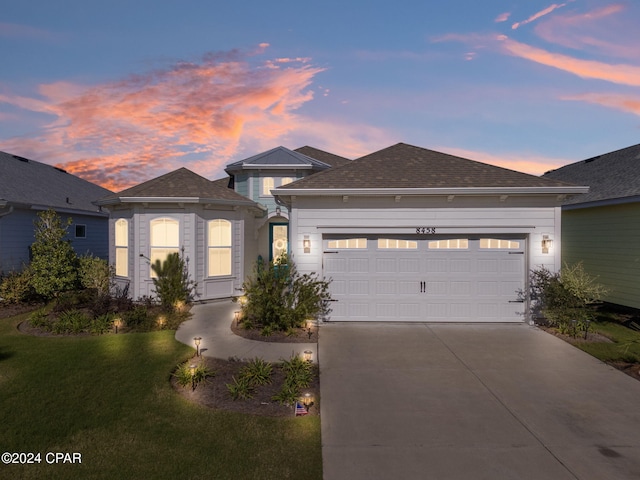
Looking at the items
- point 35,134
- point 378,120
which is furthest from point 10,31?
point 378,120

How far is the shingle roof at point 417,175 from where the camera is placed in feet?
30.0

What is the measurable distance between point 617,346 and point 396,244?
5466 millimetres

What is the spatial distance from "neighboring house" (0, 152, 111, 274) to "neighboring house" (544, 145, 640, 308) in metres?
20.4

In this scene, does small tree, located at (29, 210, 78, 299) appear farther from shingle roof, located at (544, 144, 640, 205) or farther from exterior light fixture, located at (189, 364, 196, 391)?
shingle roof, located at (544, 144, 640, 205)

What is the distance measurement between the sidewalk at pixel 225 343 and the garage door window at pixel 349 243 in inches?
116

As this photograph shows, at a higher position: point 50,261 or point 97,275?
point 50,261

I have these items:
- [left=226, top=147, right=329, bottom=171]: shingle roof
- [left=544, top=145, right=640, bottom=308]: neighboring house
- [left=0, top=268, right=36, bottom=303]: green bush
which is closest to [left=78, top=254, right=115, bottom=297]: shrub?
[left=0, top=268, right=36, bottom=303]: green bush

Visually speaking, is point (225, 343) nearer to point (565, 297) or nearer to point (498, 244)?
point (498, 244)

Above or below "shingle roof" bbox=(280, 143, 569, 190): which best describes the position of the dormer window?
above

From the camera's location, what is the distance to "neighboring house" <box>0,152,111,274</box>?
42.6 feet

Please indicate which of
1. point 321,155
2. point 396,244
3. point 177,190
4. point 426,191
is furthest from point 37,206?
point 426,191

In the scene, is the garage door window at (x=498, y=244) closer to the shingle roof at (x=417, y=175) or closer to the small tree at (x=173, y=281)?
the shingle roof at (x=417, y=175)

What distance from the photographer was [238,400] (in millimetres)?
4980

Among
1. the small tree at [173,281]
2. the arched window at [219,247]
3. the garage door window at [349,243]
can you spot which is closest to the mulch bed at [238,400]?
the garage door window at [349,243]
